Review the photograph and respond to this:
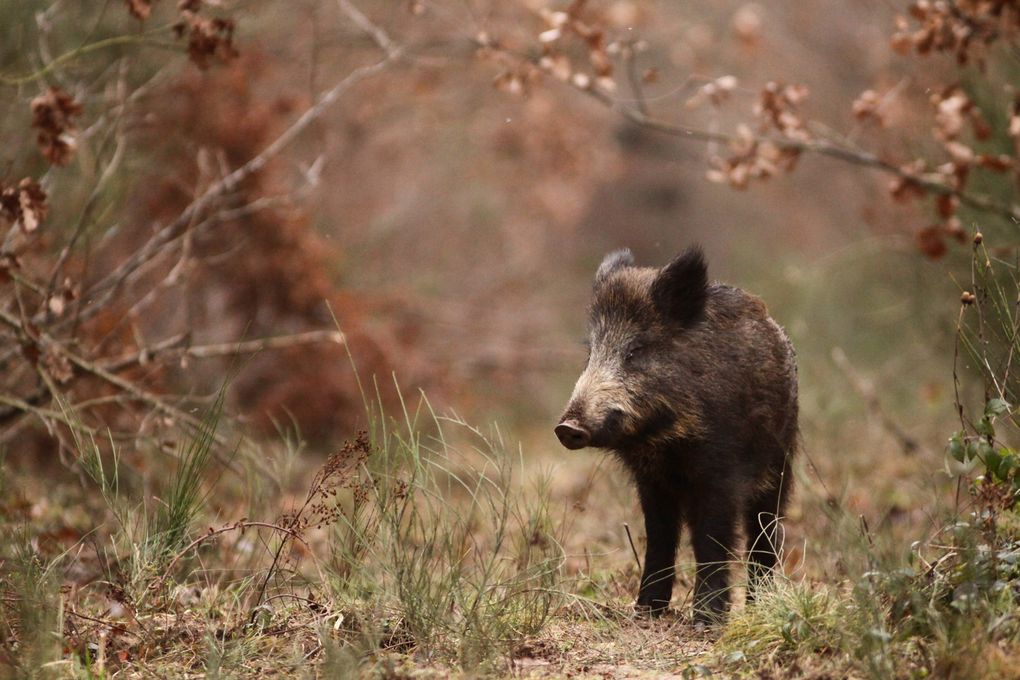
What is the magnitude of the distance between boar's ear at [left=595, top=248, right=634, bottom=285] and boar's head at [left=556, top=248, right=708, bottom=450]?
0.14 ft

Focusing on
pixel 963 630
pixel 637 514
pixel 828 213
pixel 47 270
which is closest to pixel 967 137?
pixel 637 514

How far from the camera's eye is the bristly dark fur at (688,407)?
4.46m

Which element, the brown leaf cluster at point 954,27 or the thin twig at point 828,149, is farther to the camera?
the thin twig at point 828,149

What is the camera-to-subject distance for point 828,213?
70.7 ft

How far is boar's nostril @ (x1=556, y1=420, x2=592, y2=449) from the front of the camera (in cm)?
422

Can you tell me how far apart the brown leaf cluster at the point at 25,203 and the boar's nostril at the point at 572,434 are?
93.2 inches

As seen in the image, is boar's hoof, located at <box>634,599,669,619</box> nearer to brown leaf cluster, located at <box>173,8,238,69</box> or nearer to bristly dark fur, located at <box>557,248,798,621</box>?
bristly dark fur, located at <box>557,248,798,621</box>

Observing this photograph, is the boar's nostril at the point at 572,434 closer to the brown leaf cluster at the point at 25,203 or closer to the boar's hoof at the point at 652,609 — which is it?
the boar's hoof at the point at 652,609

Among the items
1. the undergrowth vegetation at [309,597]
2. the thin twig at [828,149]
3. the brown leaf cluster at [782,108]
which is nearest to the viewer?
the undergrowth vegetation at [309,597]

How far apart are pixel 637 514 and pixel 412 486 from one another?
7.04 feet

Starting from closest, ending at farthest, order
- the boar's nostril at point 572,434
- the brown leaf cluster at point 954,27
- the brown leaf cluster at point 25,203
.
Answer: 1. the boar's nostril at point 572,434
2. the brown leaf cluster at point 25,203
3. the brown leaf cluster at point 954,27

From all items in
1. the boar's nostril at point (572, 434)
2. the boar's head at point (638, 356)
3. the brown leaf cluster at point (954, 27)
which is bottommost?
the boar's nostril at point (572, 434)

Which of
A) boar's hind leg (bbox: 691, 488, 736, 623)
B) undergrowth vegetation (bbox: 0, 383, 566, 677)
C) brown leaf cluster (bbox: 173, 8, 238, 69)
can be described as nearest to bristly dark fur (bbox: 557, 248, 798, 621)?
boar's hind leg (bbox: 691, 488, 736, 623)

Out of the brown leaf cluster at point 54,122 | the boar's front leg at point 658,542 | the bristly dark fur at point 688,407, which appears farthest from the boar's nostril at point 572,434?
the brown leaf cluster at point 54,122
